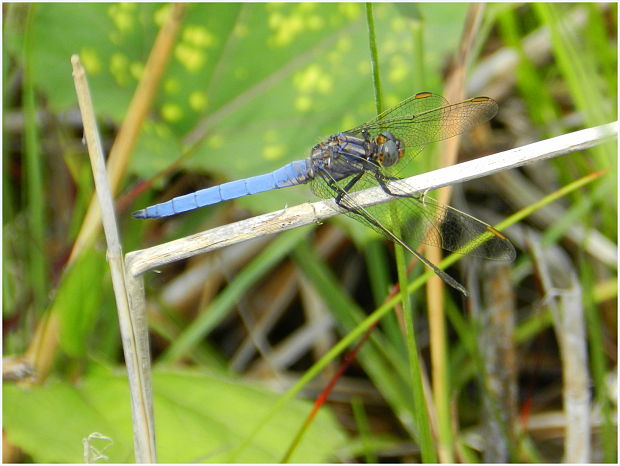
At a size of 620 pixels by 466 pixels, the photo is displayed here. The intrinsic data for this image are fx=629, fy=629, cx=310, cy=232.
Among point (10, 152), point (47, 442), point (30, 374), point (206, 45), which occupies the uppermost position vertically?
point (206, 45)

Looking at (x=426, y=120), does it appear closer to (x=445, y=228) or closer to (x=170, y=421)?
(x=445, y=228)

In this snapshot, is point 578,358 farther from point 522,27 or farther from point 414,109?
point 522,27

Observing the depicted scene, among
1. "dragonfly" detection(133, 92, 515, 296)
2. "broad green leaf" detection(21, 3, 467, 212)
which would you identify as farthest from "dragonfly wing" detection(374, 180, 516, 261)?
"broad green leaf" detection(21, 3, 467, 212)

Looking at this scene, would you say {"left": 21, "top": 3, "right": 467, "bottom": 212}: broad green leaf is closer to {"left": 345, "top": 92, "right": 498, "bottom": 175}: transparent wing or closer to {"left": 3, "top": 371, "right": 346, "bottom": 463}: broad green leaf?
{"left": 345, "top": 92, "right": 498, "bottom": 175}: transparent wing

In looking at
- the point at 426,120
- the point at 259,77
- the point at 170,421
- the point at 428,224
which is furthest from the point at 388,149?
the point at 170,421

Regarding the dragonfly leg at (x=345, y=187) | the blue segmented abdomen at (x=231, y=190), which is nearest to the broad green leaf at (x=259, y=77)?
the blue segmented abdomen at (x=231, y=190)

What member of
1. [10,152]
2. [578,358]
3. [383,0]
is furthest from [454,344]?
[10,152]
